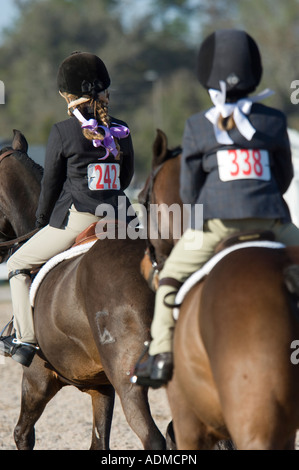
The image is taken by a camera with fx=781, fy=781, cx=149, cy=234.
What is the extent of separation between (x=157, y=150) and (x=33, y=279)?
6.36 ft

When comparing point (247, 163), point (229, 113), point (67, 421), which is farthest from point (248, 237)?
point (67, 421)

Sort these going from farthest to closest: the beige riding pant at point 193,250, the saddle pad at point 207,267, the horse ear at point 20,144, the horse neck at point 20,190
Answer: the horse ear at point 20,144, the horse neck at point 20,190, the beige riding pant at point 193,250, the saddle pad at point 207,267

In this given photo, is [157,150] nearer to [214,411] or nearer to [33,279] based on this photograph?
[214,411]

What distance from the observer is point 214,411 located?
352 cm

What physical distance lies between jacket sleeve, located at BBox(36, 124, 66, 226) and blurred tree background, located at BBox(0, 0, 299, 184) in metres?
52.4

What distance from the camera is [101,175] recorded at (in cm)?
527

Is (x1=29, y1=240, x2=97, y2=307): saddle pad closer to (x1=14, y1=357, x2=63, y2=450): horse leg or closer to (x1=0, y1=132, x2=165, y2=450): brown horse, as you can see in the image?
(x1=0, y1=132, x2=165, y2=450): brown horse

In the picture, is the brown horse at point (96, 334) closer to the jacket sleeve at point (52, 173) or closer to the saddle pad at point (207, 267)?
the jacket sleeve at point (52, 173)

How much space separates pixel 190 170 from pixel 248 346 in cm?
96

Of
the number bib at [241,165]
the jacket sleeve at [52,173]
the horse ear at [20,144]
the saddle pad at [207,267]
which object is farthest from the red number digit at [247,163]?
the horse ear at [20,144]

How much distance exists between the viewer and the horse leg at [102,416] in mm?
5633

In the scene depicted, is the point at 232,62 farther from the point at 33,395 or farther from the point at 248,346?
the point at 33,395

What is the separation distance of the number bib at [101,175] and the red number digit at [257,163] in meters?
1.85
